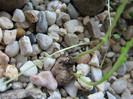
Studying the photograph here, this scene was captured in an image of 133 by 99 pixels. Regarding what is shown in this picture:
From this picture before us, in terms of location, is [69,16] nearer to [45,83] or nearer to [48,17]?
[48,17]

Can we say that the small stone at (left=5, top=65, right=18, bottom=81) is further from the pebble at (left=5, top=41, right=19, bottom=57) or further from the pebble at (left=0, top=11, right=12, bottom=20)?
the pebble at (left=0, top=11, right=12, bottom=20)

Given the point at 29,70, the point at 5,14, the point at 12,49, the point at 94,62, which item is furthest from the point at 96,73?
the point at 5,14

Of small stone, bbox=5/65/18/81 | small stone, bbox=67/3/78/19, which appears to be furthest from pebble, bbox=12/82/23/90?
small stone, bbox=67/3/78/19

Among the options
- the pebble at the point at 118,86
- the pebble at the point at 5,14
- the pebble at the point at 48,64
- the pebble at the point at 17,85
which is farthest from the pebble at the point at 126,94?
the pebble at the point at 5,14

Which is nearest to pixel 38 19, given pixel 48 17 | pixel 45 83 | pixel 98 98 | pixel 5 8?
pixel 48 17

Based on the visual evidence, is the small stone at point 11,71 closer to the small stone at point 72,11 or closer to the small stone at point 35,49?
the small stone at point 35,49

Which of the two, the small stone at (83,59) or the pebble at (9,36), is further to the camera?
the small stone at (83,59)
